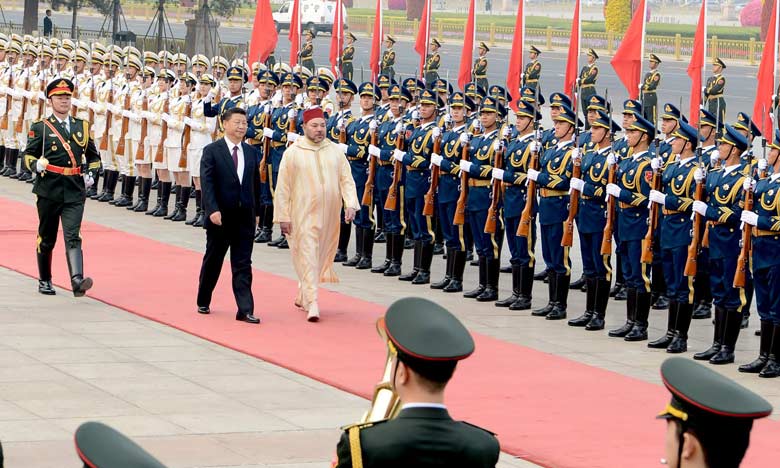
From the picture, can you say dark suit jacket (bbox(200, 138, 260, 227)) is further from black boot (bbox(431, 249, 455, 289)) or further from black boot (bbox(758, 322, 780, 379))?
black boot (bbox(758, 322, 780, 379))

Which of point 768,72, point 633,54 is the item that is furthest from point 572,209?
point 633,54

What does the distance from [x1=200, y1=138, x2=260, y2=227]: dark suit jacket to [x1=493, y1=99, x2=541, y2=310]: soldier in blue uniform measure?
7.68 feet

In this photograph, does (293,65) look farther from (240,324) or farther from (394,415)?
(394,415)

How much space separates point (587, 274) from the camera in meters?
12.8

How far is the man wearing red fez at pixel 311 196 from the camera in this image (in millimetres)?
12414

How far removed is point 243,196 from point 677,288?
131 inches

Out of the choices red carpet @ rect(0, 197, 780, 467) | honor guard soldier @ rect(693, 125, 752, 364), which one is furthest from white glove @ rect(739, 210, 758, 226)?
red carpet @ rect(0, 197, 780, 467)

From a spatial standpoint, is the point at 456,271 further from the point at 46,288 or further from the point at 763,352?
the point at 763,352

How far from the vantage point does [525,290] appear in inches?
535

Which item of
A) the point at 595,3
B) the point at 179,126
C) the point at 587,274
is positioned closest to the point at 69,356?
the point at 587,274

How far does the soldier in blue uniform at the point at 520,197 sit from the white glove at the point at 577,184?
Answer: 1.84 ft

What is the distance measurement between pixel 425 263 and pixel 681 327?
11.5 feet

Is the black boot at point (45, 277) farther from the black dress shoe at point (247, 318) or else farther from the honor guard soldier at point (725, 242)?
the honor guard soldier at point (725, 242)

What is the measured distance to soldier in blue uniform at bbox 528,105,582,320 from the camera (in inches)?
513
